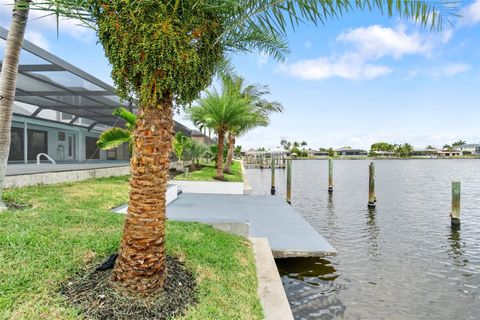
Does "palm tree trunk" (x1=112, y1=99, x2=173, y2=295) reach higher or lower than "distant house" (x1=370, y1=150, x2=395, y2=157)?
lower

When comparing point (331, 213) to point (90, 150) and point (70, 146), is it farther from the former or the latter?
point (90, 150)

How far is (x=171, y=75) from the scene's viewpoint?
10.9 ft

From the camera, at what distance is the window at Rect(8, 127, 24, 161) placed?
16.3m

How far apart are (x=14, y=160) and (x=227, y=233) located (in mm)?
15724

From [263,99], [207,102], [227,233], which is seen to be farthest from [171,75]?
[263,99]

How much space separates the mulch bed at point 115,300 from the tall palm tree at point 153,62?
14cm

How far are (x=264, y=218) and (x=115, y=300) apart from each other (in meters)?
6.82

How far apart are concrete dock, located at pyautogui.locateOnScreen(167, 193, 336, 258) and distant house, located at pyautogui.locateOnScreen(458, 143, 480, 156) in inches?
6376

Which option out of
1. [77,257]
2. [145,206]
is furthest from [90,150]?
→ [145,206]

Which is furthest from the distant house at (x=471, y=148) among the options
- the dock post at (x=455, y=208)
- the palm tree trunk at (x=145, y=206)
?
the palm tree trunk at (x=145, y=206)

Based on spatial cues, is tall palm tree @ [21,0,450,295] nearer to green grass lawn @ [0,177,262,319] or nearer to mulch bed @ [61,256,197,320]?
mulch bed @ [61,256,197,320]

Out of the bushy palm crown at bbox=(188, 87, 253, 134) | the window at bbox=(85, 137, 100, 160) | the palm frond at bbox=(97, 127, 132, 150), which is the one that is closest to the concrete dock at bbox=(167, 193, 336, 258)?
the palm frond at bbox=(97, 127, 132, 150)

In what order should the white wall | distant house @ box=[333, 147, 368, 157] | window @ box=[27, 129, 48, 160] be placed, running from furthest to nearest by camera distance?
distant house @ box=[333, 147, 368, 157] → window @ box=[27, 129, 48, 160] → the white wall

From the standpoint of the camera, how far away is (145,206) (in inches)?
134
